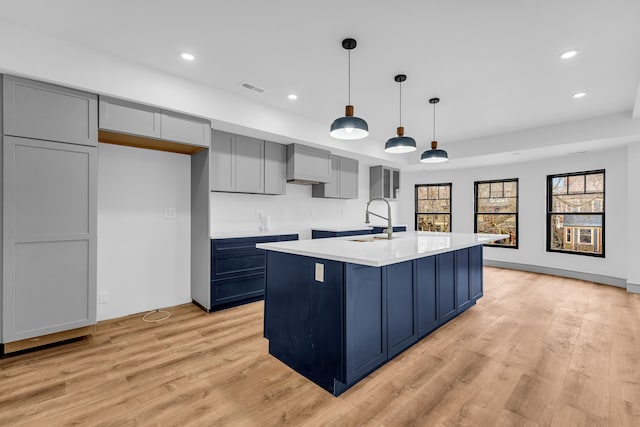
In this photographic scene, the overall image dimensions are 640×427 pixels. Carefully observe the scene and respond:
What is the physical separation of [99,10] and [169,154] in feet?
5.62

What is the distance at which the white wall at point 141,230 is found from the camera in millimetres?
3277

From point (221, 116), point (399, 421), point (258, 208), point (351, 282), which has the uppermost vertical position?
point (221, 116)

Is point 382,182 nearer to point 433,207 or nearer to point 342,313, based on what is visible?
point 433,207

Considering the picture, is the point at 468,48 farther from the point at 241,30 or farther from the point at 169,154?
the point at 169,154

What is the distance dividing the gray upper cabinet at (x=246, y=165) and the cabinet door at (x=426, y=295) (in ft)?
8.49

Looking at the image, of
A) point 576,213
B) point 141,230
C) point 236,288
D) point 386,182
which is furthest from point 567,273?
point 141,230

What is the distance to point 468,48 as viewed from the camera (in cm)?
268

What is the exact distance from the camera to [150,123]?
10.1ft

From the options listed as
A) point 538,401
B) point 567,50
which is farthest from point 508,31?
point 538,401

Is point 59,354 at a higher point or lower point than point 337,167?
lower

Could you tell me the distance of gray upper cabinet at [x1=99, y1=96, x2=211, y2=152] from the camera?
2852mm

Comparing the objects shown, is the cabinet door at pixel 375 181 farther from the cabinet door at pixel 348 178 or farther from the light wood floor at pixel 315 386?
the light wood floor at pixel 315 386

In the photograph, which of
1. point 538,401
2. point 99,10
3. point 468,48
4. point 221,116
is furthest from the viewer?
point 221,116

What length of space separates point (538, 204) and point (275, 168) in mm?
5272
